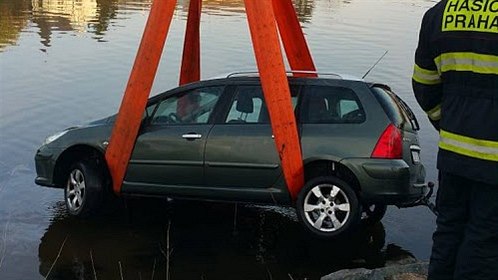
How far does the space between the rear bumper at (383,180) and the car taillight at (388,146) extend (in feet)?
0.19

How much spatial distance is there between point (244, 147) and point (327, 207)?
1.04 m

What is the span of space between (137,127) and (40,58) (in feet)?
44.8

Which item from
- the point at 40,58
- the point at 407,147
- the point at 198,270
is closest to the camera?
the point at 198,270

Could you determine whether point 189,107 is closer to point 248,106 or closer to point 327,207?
point 248,106

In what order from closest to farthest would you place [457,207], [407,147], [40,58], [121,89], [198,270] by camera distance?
[457,207]
[198,270]
[407,147]
[121,89]
[40,58]

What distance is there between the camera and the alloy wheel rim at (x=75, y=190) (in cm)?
796

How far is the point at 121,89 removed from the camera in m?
16.3

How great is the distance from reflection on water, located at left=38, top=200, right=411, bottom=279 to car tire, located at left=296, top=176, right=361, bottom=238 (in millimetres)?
256

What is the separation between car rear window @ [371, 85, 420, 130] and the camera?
7.11m

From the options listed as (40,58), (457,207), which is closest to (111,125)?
(457,207)

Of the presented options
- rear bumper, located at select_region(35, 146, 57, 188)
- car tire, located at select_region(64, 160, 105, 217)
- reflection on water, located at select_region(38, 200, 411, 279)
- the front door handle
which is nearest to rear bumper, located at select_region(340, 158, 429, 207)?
reflection on water, located at select_region(38, 200, 411, 279)

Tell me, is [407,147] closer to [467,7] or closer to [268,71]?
[268,71]

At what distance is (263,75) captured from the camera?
725cm

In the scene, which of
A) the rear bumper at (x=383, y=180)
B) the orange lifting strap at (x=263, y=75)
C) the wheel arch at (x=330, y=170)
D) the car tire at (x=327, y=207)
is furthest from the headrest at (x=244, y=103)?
the rear bumper at (x=383, y=180)
